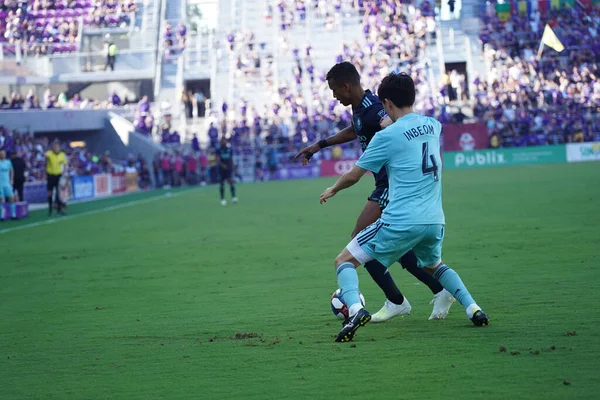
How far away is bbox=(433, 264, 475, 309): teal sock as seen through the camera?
7828 millimetres

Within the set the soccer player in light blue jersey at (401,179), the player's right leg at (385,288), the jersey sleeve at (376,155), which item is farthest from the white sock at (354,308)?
the jersey sleeve at (376,155)

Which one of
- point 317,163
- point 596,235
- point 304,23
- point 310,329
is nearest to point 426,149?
point 310,329

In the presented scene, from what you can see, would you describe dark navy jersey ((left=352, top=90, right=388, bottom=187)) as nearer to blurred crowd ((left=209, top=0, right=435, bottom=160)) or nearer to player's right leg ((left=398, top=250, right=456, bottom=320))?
player's right leg ((left=398, top=250, right=456, bottom=320))

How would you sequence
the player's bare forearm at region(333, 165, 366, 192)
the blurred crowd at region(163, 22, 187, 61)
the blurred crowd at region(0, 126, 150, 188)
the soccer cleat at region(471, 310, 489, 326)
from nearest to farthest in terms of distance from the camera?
1. the player's bare forearm at region(333, 165, 366, 192)
2. the soccer cleat at region(471, 310, 489, 326)
3. the blurred crowd at region(0, 126, 150, 188)
4. the blurred crowd at region(163, 22, 187, 61)

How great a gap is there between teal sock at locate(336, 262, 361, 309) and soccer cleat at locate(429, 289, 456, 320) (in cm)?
102

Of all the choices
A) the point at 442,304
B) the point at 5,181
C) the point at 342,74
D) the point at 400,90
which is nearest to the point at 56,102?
the point at 5,181

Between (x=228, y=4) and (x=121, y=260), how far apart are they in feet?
154

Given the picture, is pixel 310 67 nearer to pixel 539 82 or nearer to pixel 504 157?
pixel 504 157

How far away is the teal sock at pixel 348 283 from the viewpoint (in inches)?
298

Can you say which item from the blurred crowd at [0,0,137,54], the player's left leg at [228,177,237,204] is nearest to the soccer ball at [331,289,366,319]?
the player's left leg at [228,177,237,204]

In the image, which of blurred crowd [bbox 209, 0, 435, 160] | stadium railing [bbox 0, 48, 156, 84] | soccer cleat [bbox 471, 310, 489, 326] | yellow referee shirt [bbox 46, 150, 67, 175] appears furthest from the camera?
stadium railing [bbox 0, 48, 156, 84]

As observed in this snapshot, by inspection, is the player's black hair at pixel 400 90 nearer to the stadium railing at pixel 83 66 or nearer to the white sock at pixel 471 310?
the white sock at pixel 471 310

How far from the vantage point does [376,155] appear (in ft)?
24.0

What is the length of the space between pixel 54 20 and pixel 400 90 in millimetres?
54570
